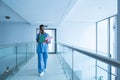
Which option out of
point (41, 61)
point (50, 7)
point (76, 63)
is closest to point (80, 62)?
point (76, 63)

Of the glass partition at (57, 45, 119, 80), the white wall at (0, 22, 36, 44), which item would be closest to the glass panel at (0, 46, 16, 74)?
the glass partition at (57, 45, 119, 80)

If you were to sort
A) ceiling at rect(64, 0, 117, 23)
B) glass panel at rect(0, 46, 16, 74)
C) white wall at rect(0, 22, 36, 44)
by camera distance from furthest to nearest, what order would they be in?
white wall at rect(0, 22, 36, 44) < ceiling at rect(64, 0, 117, 23) < glass panel at rect(0, 46, 16, 74)

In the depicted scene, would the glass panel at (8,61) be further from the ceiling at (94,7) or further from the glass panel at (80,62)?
the ceiling at (94,7)

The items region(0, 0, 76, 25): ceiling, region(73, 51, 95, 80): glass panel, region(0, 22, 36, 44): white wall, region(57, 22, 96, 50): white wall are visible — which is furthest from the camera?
region(57, 22, 96, 50): white wall

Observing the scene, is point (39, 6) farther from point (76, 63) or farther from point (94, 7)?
point (94, 7)

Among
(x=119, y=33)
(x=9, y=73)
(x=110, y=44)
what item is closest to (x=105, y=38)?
(x=110, y=44)

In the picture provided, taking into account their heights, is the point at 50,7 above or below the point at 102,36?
above

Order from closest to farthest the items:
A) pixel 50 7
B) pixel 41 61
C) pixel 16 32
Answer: pixel 41 61, pixel 50 7, pixel 16 32

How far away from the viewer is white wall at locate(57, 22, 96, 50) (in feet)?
33.4

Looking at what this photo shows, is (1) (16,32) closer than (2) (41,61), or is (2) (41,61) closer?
(2) (41,61)

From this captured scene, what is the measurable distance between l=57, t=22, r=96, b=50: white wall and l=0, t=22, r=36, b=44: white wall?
2051 mm

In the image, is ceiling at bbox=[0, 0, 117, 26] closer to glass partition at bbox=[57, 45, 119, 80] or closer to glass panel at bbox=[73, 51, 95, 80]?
glass partition at bbox=[57, 45, 119, 80]

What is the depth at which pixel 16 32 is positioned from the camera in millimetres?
9867

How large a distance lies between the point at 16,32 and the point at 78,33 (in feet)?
15.0
